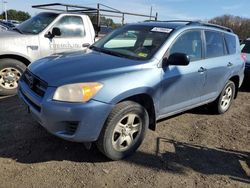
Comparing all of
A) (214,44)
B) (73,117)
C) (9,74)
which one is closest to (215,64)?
(214,44)

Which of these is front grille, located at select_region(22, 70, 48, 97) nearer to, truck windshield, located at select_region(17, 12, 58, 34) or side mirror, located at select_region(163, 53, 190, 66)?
side mirror, located at select_region(163, 53, 190, 66)

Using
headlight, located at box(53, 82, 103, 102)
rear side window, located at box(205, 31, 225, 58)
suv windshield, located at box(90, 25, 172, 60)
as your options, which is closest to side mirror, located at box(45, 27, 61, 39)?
suv windshield, located at box(90, 25, 172, 60)

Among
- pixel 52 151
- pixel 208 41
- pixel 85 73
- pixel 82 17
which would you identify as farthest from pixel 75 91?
pixel 82 17

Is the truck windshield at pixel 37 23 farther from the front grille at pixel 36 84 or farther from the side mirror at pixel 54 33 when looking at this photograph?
the front grille at pixel 36 84

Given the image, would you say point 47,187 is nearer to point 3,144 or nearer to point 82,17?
point 3,144

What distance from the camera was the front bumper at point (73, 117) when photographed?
3.11 metres

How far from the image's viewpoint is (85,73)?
11.1ft

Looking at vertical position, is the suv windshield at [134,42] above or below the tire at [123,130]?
above

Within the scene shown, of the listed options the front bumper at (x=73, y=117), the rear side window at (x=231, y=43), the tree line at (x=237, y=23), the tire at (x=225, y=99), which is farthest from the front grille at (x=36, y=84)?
the tree line at (x=237, y=23)

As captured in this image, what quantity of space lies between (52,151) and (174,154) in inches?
64.6

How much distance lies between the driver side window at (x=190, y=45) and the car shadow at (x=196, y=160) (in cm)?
136

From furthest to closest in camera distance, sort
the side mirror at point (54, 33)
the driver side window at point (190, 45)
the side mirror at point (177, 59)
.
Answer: the side mirror at point (54, 33)
the driver side window at point (190, 45)
the side mirror at point (177, 59)

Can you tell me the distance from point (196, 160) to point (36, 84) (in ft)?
7.58

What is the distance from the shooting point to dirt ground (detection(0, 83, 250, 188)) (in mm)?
3275
